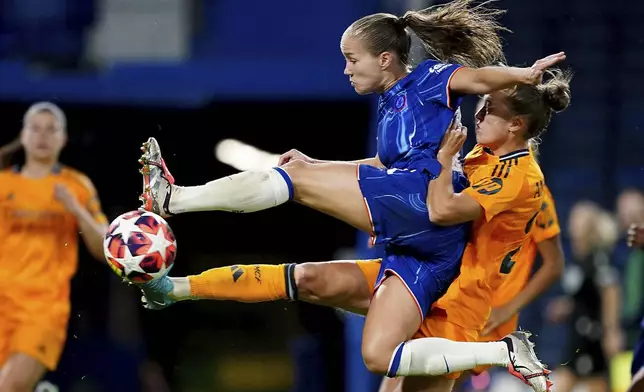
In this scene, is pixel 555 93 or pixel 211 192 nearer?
pixel 211 192

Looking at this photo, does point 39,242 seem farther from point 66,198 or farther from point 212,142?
point 212,142

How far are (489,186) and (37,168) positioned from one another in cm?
332

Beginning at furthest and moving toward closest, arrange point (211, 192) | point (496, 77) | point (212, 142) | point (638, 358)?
point (212, 142) < point (638, 358) < point (211, 192) < point (496, 77)

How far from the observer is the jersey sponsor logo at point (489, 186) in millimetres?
4473

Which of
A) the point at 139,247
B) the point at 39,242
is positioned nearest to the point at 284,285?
the point at 139,247

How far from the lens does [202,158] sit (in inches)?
367

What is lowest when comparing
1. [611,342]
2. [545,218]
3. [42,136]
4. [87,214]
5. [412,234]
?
[611,342]

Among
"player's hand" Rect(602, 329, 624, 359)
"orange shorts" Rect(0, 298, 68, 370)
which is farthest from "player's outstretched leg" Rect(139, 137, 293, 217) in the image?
"player's hand" Rect(602, 329, 624, 359)

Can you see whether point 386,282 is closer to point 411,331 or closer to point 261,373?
point 411,331

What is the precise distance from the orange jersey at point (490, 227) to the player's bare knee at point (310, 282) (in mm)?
502

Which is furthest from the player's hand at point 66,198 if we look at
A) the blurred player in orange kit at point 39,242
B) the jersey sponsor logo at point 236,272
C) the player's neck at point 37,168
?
the jersey sponsor logo at point 236,272

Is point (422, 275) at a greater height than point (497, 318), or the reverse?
point (422, 275)

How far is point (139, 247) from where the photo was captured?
4.40 m

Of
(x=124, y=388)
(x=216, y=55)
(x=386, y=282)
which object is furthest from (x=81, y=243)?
(x=386, y=282)
